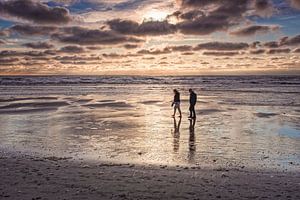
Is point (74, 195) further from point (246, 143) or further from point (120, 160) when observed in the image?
point (246, 143)

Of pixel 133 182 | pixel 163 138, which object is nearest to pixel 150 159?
pixel 133 182

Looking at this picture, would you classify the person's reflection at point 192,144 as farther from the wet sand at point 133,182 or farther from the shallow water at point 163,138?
the wet sand at point 133,182

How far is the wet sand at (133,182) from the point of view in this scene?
790cm

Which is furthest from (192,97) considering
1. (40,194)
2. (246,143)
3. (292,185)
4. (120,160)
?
(40,194)

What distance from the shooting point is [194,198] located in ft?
25.3

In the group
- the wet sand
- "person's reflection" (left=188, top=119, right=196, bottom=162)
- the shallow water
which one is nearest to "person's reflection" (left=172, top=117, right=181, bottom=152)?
the shallow water

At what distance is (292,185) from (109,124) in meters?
12.2

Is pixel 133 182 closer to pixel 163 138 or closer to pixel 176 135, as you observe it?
pixel 163 138

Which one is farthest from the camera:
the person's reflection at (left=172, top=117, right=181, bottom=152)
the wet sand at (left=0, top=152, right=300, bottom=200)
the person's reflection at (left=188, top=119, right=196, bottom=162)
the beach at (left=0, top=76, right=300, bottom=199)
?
the person's reflection at (left=172, top=117, right=181, bottom=152)

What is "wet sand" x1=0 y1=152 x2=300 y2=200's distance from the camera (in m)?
7.90

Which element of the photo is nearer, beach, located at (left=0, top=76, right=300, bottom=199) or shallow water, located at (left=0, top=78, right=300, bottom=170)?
beach, located at (left=0, top=76, right=300, bottom=199)

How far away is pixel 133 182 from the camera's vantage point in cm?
877

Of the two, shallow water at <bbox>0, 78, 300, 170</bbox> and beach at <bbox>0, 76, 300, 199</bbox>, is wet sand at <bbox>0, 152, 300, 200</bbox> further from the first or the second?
shallow water at <bbox>0, 78, 300, 170</bbox>

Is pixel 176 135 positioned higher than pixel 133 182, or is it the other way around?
pixel 133 182
